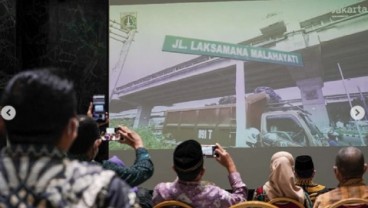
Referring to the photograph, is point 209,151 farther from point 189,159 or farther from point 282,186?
point 282,186

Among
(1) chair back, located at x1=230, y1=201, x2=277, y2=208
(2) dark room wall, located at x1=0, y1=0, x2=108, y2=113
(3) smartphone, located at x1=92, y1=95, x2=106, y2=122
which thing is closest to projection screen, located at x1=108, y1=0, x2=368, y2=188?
(2) dark room wall, located at x1=0, y1=0, x2=108, y2=113

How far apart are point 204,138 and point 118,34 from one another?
1.50 meters

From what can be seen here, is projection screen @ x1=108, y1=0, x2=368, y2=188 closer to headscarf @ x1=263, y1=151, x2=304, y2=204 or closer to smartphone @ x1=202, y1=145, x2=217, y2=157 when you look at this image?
headscarf @ x1=263, y1=151, x2=304, y2=204

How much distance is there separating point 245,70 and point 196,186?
3.41 m

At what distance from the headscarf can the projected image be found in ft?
9.10

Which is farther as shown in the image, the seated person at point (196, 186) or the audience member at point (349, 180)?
the audience member at point (349, 180)

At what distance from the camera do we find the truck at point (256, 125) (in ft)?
18.0

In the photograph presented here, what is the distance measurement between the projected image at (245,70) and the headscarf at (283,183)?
2773 mm

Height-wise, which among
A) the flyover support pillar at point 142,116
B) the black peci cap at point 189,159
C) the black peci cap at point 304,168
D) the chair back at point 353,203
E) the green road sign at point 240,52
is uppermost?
the green road sign at point 240,52

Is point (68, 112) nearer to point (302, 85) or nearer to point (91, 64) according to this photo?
point (302, 85)

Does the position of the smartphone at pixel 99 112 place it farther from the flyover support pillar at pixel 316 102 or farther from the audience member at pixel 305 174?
the flyover support pillar at pixel 316 102

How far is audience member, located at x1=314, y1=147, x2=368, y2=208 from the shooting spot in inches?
94.0

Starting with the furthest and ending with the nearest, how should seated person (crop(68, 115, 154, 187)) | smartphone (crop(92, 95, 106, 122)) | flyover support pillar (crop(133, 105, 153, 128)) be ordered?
1. flyover support pillar (crop(133, 105, 153, 128))
2. smartphone (crop(92, 95, 106, 122))
3. seated person (crop(68, 115, 154, 187))

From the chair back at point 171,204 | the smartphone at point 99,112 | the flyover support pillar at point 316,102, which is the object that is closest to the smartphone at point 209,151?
the chair back at point 171,204
